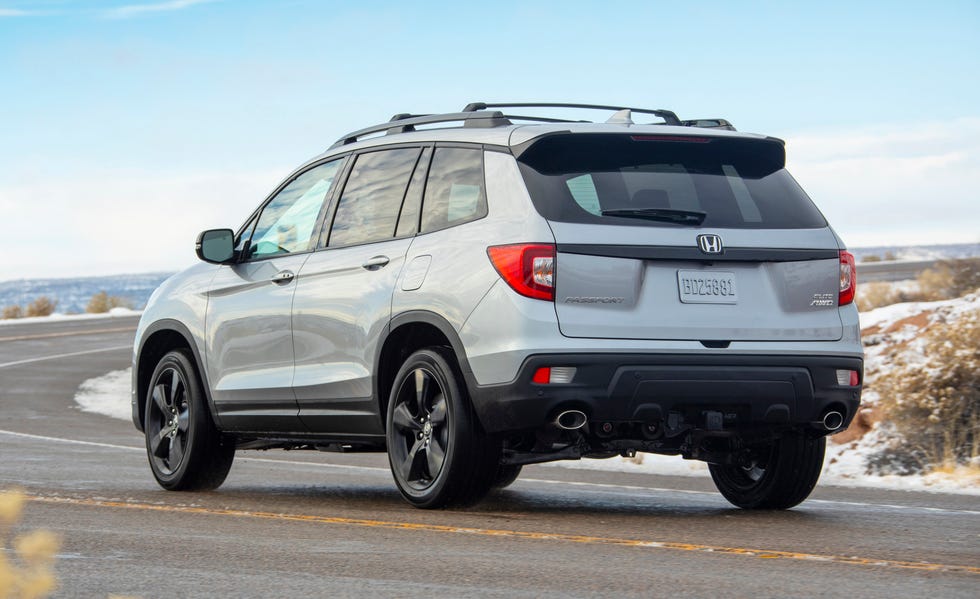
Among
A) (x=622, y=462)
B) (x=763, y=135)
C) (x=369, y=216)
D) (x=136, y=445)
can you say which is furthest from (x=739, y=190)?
(x=136, y=445)

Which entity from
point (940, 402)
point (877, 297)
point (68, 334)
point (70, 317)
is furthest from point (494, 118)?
point (70, 317)

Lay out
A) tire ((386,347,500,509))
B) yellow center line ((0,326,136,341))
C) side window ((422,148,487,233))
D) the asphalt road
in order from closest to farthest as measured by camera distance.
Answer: the asphalt road, tire ((386,347,500,509)), side window ((422,148,487,233)), yellow center line ((0,326,136,341))

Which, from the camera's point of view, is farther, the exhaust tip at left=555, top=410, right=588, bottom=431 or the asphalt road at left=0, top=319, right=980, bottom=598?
the exhaust tip at left=555, top=410, right=588, bottom=431

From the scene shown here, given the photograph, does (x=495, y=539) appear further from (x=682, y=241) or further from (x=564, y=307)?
(x=682, y=241)

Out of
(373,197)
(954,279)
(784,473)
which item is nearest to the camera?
(784,473)

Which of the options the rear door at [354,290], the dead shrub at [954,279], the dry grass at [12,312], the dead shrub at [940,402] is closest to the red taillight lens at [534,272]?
the rear door at [354,290]

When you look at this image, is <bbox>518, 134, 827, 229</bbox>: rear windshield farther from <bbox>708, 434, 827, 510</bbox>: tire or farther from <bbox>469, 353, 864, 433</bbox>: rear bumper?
<bbox>708, 434, 827, 510</bbox>: tire

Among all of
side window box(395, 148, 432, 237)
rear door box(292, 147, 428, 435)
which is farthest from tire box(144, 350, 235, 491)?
side window box(395, 148, 432, 237)

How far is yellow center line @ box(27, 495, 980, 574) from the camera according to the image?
5758 millimetres

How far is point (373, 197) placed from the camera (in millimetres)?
8211

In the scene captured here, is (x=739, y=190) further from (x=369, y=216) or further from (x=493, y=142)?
(x=369, y=216)

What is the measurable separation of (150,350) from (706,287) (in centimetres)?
441

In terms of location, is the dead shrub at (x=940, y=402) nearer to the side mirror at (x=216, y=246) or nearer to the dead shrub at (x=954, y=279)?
the side mirror at (x=216, y=246)

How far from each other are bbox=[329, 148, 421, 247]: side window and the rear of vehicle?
100 centimetres
